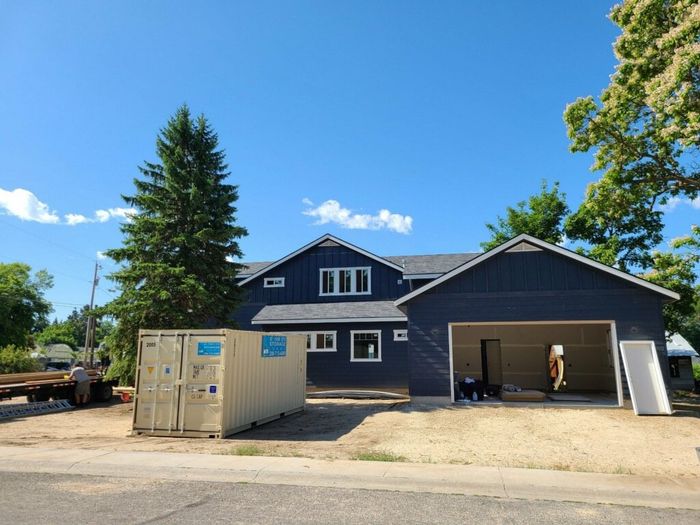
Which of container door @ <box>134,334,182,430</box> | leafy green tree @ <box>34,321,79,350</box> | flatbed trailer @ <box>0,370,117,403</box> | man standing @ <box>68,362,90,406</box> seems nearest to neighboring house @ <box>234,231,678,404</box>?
flatbed trailer @ <box>0,370,117,403</box>

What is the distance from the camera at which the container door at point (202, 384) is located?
11.7 meters

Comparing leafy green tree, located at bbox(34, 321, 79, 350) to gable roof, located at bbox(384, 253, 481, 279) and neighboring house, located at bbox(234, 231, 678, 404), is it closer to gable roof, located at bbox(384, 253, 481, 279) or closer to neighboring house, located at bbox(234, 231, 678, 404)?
neighboring house, located at bbox(234, 231, 678, 404)

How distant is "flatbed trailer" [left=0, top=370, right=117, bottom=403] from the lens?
56.9 ft

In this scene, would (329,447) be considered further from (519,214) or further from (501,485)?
(519,214)

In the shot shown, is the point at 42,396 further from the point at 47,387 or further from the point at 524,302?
the point at 524,302

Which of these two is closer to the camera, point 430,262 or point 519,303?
point 519,303

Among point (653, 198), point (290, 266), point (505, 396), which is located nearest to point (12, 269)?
point (290, 266)

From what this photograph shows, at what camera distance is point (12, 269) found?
50.0 m

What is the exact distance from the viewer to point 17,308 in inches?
1745

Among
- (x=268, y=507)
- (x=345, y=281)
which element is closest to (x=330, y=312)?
(x=345, y=281)

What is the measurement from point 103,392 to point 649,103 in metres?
23.9

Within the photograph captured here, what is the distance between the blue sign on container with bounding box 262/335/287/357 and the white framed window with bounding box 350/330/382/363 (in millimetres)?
8175

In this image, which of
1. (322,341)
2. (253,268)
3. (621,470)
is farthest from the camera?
(253,268)

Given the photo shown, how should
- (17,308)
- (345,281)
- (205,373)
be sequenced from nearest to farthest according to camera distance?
(205,373)
(345,281)
(17,308)
